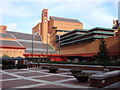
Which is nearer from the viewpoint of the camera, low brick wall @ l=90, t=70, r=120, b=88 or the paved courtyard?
low brick wall @ l=90, t=70, r=120, b=88

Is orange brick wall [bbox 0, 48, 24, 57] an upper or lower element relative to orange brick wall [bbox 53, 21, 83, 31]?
lower

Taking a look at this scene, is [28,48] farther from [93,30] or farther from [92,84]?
[92,84]

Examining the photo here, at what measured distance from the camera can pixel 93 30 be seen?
65.6m

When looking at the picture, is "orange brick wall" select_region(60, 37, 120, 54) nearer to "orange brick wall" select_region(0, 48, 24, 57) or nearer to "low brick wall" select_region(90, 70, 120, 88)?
"orange brick wall" select_region(0, 48, 24, 57)

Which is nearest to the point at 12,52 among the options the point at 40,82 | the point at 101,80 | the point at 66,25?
the point at 66,25

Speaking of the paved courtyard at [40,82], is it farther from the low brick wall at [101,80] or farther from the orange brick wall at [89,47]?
the orange brick wall at [89,47]


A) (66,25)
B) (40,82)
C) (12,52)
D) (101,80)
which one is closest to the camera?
(101,80)

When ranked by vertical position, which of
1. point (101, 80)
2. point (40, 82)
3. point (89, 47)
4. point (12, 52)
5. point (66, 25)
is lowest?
point (40, 82)

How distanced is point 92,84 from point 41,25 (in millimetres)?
100096

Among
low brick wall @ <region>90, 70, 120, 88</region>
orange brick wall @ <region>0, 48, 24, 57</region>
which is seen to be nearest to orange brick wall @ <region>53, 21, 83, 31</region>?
orange brick wall @ <region>0, 48, 24, 57</region>

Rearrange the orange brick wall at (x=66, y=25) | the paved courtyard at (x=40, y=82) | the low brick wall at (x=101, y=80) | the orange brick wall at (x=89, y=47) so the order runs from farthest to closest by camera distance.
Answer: the orange brick wall at (x=66, y=25)
the orange brick wall at (x=89, y=47)
the paved courtyard at (x=40, y=82)
the low brick wall at (x=101, y=80)

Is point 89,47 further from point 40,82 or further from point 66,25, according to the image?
point 40,82

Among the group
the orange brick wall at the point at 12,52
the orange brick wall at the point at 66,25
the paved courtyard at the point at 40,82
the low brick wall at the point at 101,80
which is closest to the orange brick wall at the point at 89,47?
the orange brick wall at the point at 66,25

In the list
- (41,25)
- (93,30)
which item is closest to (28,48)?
(41,25)
